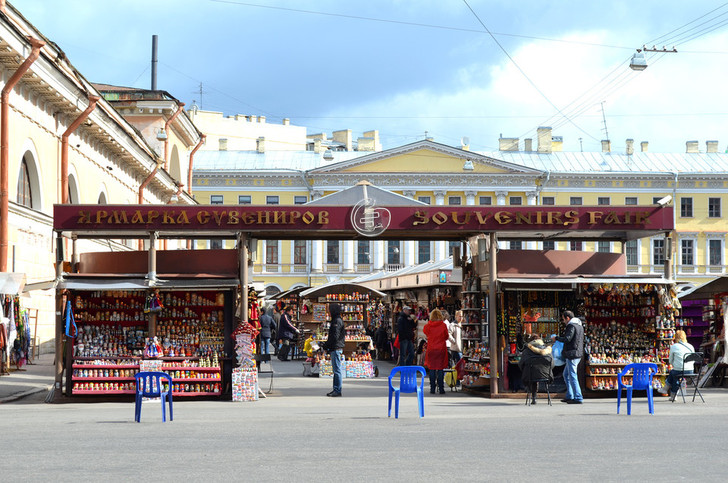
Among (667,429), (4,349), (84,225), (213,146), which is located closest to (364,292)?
(4,349)

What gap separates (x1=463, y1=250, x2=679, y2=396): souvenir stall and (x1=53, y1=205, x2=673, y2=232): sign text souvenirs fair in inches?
25.4

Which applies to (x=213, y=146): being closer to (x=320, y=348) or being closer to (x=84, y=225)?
(x=320, y=348)

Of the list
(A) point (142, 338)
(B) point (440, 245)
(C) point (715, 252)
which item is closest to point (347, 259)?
(B) point (440, 245)

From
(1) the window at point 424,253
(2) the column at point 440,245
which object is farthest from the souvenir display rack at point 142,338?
(1) the window at point 424,253

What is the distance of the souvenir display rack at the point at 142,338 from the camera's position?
1897 centimetres

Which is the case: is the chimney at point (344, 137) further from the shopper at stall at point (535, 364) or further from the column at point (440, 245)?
the shopper at stall at point (535, 364)

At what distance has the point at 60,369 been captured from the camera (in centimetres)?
1892

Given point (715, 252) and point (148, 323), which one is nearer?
point (148, 323)

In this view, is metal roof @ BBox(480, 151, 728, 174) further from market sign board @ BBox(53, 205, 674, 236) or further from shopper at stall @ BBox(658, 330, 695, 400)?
shopper at stall @ BBox(658, 330, 695, 400)

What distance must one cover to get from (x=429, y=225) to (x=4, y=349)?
10.0 meters

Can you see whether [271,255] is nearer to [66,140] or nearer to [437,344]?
[66,140]

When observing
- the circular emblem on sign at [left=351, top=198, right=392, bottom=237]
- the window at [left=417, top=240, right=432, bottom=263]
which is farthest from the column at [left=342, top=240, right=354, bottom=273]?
the circular emblem on sign at [left=351, top=198, right=392, bottom=237]

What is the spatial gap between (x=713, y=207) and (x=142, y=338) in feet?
243

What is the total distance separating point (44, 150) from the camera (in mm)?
29203
